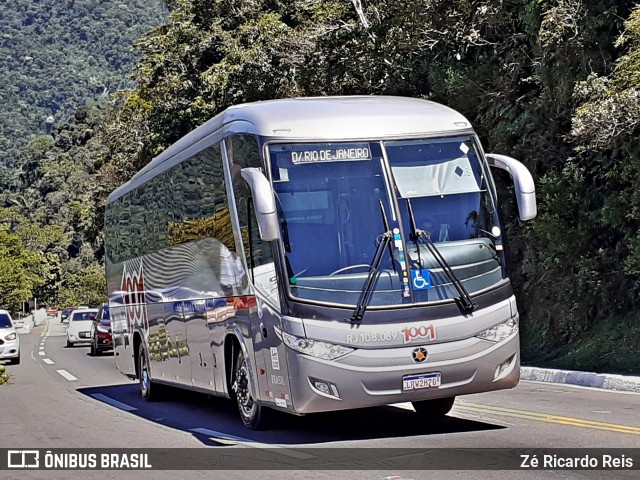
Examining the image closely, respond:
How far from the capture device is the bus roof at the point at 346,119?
1063 cm

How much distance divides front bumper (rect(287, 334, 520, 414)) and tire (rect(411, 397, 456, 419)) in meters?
1.85

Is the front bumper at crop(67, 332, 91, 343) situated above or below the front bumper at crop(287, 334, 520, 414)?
below

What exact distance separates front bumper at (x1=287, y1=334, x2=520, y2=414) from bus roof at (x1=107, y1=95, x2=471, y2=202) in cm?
219

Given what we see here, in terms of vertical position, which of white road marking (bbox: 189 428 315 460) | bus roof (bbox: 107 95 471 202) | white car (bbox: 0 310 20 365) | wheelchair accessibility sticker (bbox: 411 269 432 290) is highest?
bus roof (bbox: 107 95 471 202)

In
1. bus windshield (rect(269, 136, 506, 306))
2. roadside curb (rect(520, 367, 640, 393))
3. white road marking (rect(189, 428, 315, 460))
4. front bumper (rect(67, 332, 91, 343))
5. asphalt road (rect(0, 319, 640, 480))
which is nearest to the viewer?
asphalt road (rect(0, 319, 640, 480))

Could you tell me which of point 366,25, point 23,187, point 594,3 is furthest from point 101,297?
point 594,3

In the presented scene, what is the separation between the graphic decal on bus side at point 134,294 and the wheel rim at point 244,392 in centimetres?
538

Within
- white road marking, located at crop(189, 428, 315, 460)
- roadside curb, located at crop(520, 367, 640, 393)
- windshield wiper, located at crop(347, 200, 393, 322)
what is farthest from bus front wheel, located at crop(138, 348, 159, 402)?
windshield wiper, located at crop(347, 200, 393, 322)

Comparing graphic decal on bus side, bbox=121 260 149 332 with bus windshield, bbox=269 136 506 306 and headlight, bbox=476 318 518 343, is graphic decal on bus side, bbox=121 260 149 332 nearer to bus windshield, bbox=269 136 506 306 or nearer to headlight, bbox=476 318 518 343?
bus windshield, bbox=269 136 506 306

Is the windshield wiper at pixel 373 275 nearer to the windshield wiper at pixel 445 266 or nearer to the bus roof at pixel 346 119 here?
the windshield wiper at pixel 445 266

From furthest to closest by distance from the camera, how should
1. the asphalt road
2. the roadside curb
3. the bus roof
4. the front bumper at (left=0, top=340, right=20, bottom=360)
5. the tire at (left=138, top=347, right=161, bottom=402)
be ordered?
the front bumper at (left=0, top=340, right=20, bottom=360) → the tire at (left=138, top=347, right=161, bottom=402) → the roadside curb → the bus roof → the asphalt road

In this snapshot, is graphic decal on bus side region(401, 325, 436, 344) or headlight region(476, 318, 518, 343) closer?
graphic decal on bus side region(401, 325, 436, 344)

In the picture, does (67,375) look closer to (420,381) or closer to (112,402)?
(112,402)

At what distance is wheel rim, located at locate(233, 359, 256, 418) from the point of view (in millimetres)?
11594
